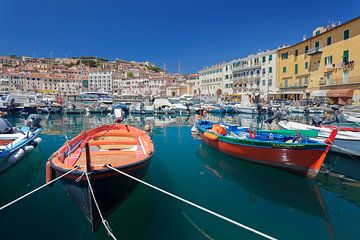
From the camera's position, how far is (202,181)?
25.0 feet

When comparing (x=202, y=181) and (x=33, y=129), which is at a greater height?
(x=33, y=129)

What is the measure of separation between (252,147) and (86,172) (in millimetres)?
6659

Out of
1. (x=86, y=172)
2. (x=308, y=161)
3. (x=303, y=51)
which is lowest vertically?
(x=308, y=161)

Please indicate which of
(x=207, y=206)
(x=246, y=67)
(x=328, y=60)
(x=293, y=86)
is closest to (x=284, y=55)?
(x=293, y=86)

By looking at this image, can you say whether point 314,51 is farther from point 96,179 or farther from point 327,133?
point 96,179

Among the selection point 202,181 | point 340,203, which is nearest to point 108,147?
point 202,181

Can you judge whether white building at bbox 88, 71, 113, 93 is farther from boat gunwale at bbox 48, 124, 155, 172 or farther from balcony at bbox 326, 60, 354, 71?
boat gunwale at bbox 48, 124, 155, 172

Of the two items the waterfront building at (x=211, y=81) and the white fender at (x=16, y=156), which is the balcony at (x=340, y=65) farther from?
the white fender at (x=16, y=156)

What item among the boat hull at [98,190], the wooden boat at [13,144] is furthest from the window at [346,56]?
the wooden boat at [13,144]

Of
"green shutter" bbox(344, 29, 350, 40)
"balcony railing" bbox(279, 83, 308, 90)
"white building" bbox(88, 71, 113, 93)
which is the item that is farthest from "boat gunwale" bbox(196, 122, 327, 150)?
"white building" bbox(88, 71, 113, 93)

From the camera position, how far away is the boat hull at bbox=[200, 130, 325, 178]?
24.3 ft

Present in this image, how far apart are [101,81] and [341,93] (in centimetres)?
9924

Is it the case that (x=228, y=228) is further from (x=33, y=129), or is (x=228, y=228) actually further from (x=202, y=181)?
(x=33, y=129)

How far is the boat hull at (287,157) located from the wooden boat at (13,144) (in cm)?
842
